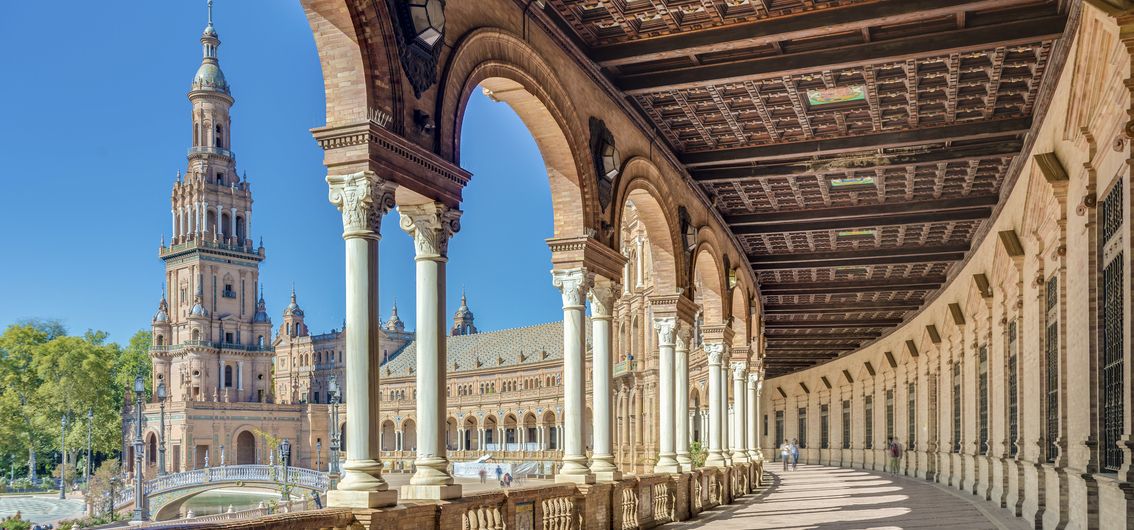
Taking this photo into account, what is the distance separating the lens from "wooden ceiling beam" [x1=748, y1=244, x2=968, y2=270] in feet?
97.1

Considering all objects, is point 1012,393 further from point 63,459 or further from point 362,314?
point 63,459

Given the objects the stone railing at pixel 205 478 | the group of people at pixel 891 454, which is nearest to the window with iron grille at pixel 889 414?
the group of people at pixel 891 454

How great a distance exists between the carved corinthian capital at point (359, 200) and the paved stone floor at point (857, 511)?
407 inches

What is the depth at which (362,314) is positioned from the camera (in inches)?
403

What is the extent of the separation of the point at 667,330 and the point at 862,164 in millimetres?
4797

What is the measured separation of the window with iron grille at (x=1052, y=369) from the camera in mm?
16367

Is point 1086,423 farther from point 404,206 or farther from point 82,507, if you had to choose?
point 82,507

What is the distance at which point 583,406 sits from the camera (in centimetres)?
1579

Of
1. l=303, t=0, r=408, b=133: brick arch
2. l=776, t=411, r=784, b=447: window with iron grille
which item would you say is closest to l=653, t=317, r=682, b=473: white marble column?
l=303, t=0, r=408, b=133: brick arch

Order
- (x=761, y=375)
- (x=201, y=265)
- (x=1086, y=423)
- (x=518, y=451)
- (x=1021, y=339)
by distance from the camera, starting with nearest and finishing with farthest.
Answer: (x=1086, y=423) < (x=1021, y=339) < (x=761, y=375) < (x=518, y=451) < (x=201, y=265)

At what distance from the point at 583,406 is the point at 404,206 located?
17.0 ft

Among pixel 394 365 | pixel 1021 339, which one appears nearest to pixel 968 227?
pixel 1021 339

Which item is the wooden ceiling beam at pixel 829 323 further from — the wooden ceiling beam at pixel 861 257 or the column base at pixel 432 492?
the column base at pixel 432 492

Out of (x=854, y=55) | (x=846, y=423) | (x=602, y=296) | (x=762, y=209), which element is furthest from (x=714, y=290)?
(x=846, y=423)
